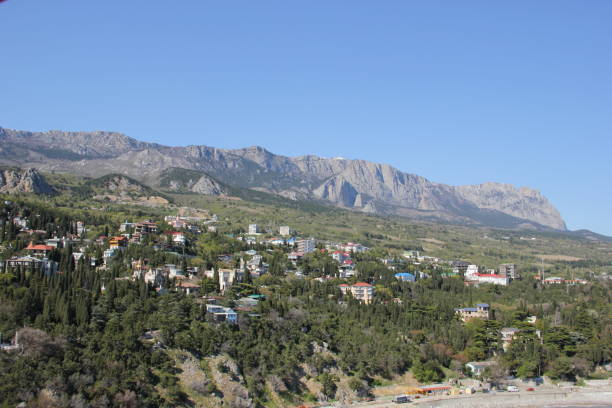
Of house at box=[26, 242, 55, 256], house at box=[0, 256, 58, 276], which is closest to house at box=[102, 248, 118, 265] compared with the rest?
house at box=[26, 242, 55, 256]

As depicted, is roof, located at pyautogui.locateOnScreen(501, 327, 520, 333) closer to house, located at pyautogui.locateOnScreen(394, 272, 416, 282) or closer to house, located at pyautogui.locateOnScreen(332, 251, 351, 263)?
house, located at pyautogui.locateOnScreen(394, 272, 416, 282)

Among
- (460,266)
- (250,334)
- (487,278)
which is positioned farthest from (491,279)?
(250,334)

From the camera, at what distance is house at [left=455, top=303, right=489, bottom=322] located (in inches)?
3484

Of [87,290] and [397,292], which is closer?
[87,290]

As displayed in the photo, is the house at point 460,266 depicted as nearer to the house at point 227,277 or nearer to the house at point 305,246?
the house at point 305,246

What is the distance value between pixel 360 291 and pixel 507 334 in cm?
1920

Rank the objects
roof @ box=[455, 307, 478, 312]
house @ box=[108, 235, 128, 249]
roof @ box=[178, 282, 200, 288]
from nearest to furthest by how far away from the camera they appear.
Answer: roof @ box=[178, 282, 200, 288]
roof @ box=[455, 307, 478, 312]
house @ box=[108, 235, 128, 249]

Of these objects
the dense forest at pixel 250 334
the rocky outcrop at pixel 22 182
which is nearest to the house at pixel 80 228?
the dense forest at pixel 250 334

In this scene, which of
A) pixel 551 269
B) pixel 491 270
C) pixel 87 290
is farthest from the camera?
pixel 551 269

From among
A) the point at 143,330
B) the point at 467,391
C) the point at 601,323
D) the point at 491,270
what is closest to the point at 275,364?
the point at 143,330

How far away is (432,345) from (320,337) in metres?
12.7

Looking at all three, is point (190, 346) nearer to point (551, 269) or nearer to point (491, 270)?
point (491, 270)

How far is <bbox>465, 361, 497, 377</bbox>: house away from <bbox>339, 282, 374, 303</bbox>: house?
18941 mm

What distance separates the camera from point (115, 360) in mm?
52812
